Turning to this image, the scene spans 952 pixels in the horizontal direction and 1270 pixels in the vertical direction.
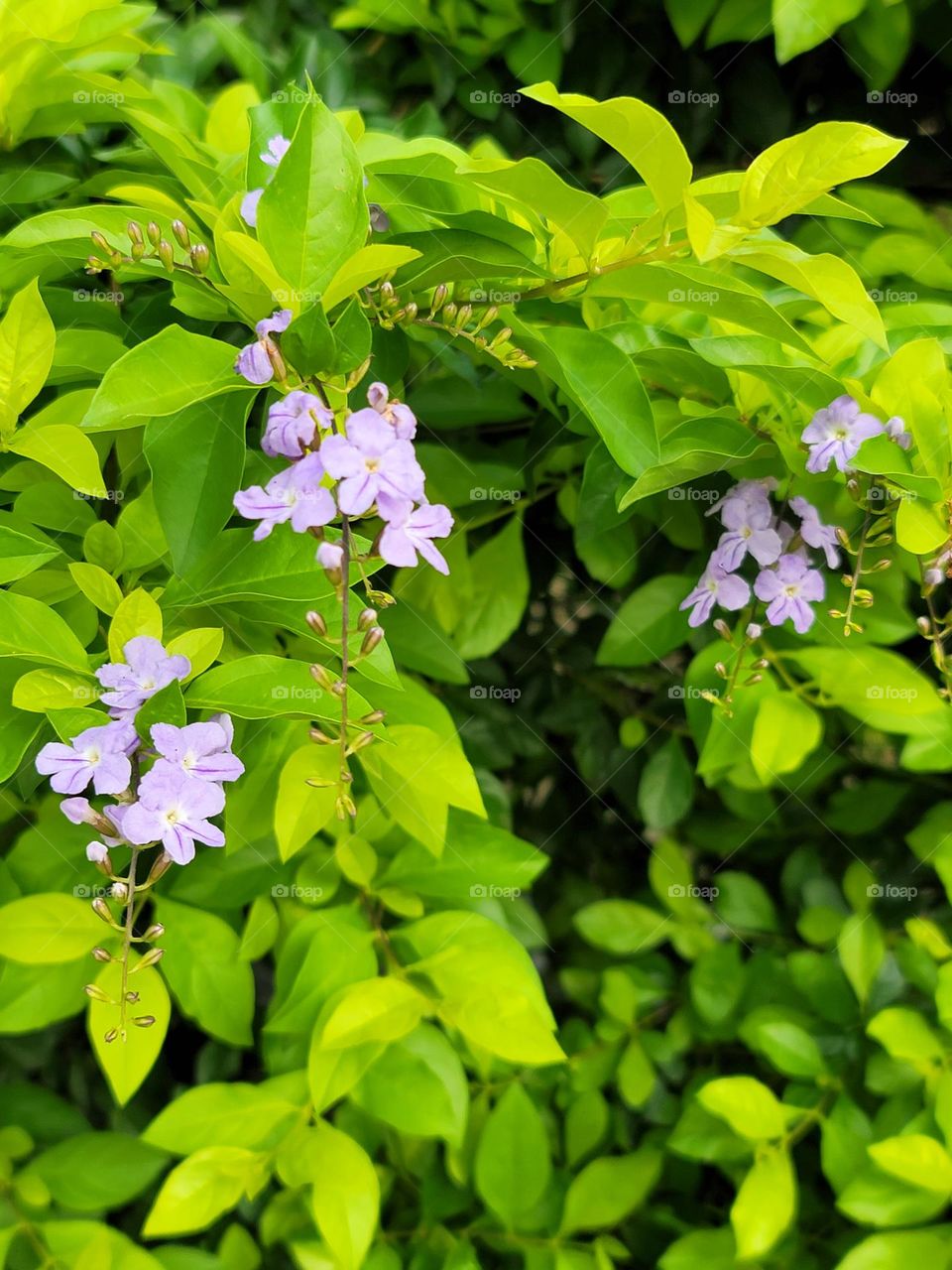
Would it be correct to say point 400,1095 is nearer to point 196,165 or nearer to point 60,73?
point 196,165

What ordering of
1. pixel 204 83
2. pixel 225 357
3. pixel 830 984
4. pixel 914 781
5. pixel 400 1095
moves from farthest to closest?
pixel 204 83, pixel 914 781, pixel 830 984, pixel 400 1095, pixel 225 357

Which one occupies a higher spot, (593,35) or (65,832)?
(593,35)

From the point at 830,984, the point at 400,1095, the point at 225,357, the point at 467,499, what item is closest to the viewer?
the point at 225,357

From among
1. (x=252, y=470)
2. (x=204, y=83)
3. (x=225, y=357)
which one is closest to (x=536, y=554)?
(x=252, y=470)

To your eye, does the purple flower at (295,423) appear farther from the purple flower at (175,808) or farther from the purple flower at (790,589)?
the purple flower at (790,589)

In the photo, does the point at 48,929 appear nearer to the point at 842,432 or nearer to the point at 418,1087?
the point at 418,1087

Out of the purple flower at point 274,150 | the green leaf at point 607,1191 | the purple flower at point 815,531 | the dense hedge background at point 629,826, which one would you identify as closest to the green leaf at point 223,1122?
the dense hedge background at point 629,826

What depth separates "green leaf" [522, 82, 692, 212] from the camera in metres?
0.64

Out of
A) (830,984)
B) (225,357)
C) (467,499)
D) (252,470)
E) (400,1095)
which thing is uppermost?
(225,357)

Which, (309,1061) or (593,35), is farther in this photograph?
(593,35)

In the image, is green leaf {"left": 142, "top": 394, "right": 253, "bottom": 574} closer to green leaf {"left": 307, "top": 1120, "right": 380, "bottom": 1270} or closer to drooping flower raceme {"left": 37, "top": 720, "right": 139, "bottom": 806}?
drooping flower raceme {"left": 37, "top": 720, "right": 139, "bottom": 806}

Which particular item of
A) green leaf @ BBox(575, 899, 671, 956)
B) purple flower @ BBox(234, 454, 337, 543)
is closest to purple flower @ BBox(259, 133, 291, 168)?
purple flower @ BBox(234, 454, 337, 543)

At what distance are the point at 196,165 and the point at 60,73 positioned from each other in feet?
0.61

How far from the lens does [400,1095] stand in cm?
91
